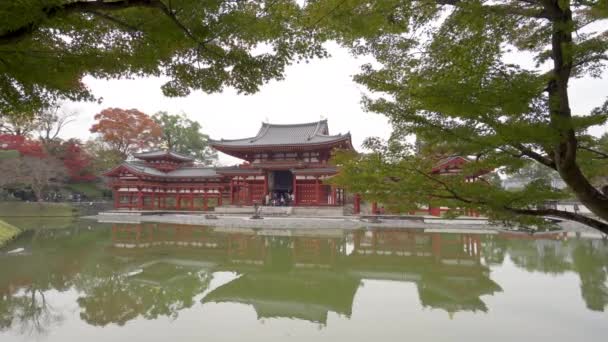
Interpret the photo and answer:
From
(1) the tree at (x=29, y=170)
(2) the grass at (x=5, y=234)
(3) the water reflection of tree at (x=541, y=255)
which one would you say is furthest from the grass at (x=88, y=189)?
(3) the water reflection of tree at (x=541, y=255)

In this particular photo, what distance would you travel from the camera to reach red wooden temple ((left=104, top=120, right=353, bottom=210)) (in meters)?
23.3

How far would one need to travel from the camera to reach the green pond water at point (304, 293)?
4.43 m

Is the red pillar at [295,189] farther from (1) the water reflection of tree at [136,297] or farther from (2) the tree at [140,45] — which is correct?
(2) the tree at [140,45]

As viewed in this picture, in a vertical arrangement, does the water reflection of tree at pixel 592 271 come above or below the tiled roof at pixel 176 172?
below

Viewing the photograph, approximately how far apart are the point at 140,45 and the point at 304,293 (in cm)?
482

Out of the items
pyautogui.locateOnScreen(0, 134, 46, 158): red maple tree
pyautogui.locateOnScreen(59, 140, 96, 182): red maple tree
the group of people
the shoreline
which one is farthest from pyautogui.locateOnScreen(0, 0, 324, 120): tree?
pyautogui.locateOnScreen(59, 140, 96, 182): red maple tree

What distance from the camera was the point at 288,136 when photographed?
2698 centimetres

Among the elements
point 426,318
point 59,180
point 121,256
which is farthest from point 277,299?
point 59,180

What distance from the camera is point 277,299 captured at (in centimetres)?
576

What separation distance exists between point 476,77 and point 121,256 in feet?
34.0

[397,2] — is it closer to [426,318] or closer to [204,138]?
[426,318]

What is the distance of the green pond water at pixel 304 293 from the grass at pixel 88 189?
78.9 ft

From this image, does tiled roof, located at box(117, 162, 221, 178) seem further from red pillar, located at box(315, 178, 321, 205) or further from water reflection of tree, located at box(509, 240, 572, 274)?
water reflection of tree, located at box(509, 240, 572, 274)

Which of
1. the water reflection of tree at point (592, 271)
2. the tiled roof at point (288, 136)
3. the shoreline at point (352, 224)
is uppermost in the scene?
the tiled roof at point (288, 136)
